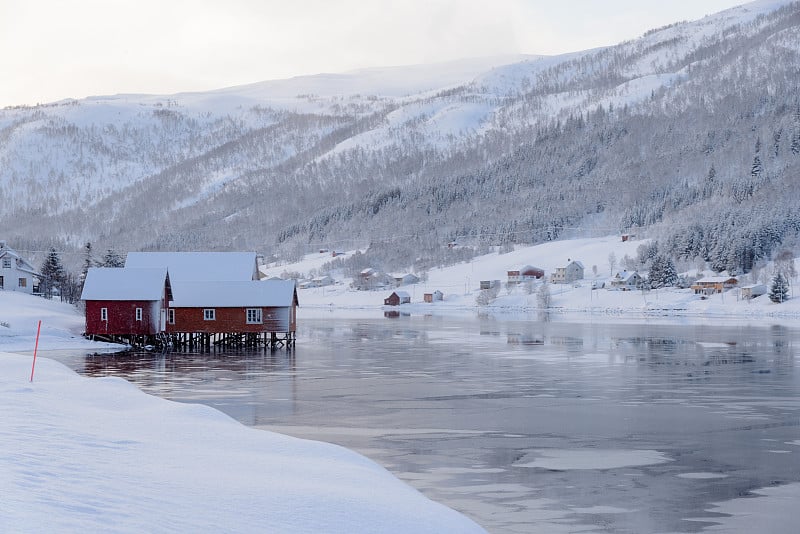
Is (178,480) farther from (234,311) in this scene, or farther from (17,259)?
(17,259)

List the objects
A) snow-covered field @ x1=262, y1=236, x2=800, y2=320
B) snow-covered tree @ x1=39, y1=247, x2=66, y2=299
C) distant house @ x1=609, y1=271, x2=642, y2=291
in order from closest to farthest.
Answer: snow-covered tree @ x1=39, y1=247, x2=66, y2=299, snow-covered field @ x1=262, y1=236, x2=800, y2=320, distant house @ x1=609, y1=271, x2=642, y2=291

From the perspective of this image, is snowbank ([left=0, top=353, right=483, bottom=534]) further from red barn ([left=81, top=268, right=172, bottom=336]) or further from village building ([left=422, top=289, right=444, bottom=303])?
village building ([left=422, top=289, right=444, bottom=303])

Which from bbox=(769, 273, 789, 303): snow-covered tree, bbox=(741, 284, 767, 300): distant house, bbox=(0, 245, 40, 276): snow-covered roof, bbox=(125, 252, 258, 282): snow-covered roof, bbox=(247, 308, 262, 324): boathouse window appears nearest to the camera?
bbox=(247, 308, 262, 324): boathouse window

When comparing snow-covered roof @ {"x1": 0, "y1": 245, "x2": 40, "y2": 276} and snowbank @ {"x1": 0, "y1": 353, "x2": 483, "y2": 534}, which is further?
snow-covered roof @ {"x1": 0, "y1": 245, "x2": 40, "y2": 276}

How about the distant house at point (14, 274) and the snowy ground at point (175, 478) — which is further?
the distant house at point (14, 274)

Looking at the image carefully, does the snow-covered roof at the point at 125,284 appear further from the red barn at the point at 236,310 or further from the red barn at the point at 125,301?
the red barn at the point at 236,310

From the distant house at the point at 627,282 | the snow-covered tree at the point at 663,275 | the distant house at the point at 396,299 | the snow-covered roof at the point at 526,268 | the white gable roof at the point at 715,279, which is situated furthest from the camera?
the snow-covered roof at the point at 526,268

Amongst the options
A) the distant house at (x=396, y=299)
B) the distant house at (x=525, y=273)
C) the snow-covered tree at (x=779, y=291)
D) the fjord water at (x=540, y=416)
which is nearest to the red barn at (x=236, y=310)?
the fjord water at (x=540, y=416)

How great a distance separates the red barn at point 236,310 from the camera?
6675 centimetres

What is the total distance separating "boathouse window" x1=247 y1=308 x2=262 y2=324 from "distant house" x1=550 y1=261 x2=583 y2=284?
121261 millimetres

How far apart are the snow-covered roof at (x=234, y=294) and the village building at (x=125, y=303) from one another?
2115 mm

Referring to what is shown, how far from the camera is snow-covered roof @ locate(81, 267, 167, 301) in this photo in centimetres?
6431

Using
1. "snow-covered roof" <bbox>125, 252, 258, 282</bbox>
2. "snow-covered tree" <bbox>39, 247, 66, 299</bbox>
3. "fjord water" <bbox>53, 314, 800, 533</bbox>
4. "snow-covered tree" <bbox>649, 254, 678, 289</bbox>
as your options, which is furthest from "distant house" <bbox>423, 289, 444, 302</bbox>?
"fjord water" <bbox>53, 314, 800, 533</bbox>

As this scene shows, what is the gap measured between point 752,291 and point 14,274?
99.7 meters
